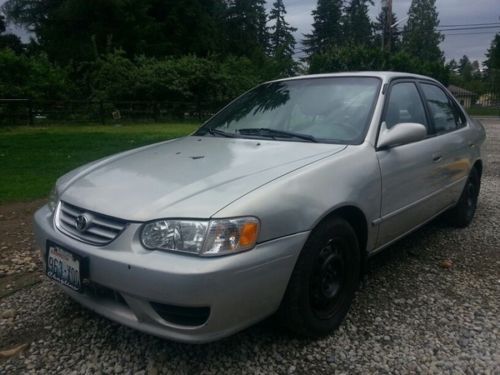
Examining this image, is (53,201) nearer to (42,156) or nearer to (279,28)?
(42,156)

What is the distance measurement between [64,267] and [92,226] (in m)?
0.28

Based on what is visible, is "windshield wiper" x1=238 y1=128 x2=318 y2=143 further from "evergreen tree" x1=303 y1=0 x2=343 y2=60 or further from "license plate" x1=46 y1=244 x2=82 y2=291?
"evergreen tree" x1=303 y1=0 x2=343 y2=60

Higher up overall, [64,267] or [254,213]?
[254,213]

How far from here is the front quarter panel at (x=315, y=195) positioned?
2049 mm

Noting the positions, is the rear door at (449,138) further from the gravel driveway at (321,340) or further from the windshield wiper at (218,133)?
the windshield wiper at (218,133)

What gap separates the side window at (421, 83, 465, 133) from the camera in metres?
3.81

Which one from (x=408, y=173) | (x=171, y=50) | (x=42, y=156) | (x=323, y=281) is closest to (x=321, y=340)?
(x=323, y=281)

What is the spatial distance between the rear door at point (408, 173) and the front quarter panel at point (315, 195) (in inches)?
6.0

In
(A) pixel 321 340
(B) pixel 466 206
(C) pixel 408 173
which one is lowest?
(A) pixel 321 340

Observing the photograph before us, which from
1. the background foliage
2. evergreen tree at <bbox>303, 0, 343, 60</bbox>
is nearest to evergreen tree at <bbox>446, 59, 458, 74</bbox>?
the background foliage

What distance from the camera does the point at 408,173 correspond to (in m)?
3.06

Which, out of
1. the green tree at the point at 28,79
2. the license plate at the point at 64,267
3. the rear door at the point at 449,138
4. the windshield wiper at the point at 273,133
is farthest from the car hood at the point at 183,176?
the green tree at the point at 28,79

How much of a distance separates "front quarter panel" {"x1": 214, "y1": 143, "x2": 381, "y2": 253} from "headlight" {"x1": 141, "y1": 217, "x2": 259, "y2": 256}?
5 centimetres

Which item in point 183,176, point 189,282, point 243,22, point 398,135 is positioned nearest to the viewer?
point 189,282
